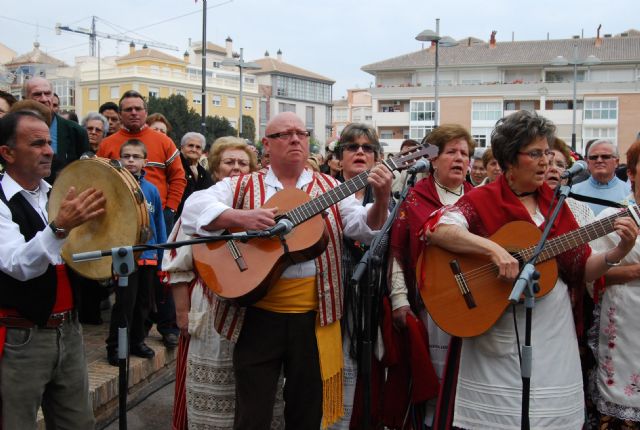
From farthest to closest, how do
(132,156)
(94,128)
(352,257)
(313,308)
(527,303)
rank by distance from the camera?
(94,128), (132,156), (352,257), (313,308), (527,303)

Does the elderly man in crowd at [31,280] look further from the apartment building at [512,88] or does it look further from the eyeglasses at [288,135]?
the apartment building at [512,88]

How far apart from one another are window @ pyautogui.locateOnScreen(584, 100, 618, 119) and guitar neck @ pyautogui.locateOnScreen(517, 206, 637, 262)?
56533 mm

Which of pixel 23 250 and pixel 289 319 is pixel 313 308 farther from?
pixel 23 250

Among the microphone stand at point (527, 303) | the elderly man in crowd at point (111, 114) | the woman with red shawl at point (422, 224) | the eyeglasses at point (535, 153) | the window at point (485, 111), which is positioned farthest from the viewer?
the window at point (485, 111)

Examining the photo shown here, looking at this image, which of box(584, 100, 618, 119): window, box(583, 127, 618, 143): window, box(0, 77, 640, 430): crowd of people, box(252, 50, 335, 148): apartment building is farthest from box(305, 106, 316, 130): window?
box(0, 77, 640, 430): crowd of people

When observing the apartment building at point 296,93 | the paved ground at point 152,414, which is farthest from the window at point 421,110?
the paved ground at point 152,414

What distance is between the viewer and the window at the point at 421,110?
58.9 m

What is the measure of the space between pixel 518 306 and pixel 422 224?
94 cm

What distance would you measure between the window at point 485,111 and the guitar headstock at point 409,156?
183 ft

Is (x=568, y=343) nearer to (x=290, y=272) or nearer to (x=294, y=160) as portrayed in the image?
(x=290, y=272)

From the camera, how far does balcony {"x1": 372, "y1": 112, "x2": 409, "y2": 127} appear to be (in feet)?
196

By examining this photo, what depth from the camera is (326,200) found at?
129 inches

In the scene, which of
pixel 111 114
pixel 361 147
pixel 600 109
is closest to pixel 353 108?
pixel 600 109

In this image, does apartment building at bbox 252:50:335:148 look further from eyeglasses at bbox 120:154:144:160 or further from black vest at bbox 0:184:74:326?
black vest at bbox 0:184:74:326
